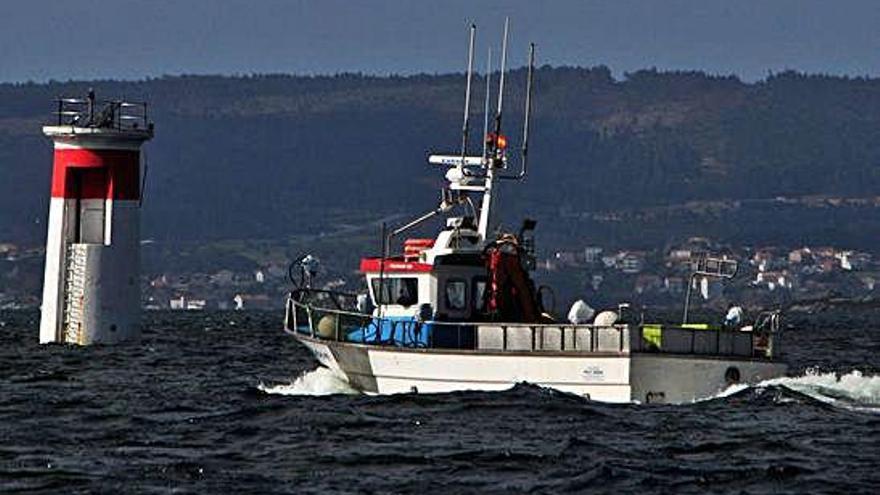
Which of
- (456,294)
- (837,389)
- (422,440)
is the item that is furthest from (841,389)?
(422,440)

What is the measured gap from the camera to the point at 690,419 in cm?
5003

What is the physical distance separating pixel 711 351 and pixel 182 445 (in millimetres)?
12707

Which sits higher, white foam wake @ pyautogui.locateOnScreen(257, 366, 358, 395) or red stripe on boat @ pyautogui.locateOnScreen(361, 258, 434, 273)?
red stripe on boat @ pyautogui.locateOnScreen(361, 258, 434, 273)

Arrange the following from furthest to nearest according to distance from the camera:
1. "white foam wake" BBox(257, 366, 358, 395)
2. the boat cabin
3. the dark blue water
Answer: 1. "white foam wake" BBox(257, 366, 358, 395)
2. the boat cabin
3. the dark blue water

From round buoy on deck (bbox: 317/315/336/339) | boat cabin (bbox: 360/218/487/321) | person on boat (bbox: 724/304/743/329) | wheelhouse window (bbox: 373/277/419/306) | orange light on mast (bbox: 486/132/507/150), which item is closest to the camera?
person on boat (bbox: 724/304/743/329)

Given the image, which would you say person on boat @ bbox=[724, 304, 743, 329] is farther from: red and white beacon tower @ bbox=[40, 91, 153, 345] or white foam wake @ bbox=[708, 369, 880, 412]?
red and white beacon tower @ bbox=[40, 91, 153, 345]

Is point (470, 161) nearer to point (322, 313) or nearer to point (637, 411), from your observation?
point (322, 313)

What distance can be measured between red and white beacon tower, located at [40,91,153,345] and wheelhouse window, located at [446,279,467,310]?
23.3 metres

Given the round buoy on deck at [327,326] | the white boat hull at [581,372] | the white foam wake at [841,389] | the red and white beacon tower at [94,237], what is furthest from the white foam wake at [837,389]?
the red and white beacon tower at [94,237]

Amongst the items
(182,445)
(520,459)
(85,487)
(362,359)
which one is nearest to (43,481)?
(85,487)

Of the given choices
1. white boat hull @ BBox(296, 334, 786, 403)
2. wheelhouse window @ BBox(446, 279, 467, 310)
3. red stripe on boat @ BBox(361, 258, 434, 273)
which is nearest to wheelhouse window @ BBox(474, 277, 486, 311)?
wheelhouse window @ BBox(446, 279, 467, 310)

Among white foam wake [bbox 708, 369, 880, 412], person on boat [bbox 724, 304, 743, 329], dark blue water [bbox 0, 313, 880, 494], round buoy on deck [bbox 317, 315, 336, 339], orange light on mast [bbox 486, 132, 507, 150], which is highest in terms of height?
orange light on mast [bbox 486, 132, 507, 150]

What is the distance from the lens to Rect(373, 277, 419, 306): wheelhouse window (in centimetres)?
5875

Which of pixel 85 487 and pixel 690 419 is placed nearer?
pixel 85 487
